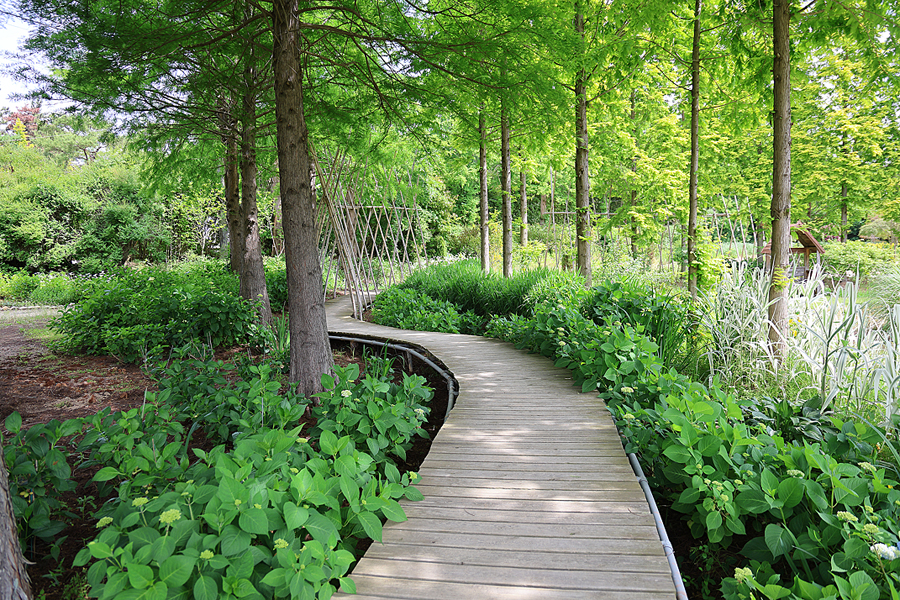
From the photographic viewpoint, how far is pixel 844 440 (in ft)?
8.02

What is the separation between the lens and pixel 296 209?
378 cm

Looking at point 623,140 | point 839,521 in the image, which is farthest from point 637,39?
point 839,521

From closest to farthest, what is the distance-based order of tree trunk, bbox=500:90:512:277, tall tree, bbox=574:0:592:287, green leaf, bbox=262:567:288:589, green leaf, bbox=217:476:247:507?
green leaf, bbox=262:567:288:589 < green leaf, bbox=217:476:247:507 < tall tree, bbox=574:0:592:287 < tree trunk, bbox=500:90:512:277

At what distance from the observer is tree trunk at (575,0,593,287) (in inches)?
269

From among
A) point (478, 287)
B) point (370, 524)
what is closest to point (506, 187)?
point (478, 287)

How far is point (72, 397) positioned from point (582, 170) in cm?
691

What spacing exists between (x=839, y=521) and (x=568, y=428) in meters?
1.71

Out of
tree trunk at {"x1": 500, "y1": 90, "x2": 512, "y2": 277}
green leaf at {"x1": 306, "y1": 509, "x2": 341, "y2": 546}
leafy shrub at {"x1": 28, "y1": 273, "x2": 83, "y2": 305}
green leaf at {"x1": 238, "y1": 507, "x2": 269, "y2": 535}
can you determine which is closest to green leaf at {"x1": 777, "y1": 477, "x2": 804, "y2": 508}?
green leaf at {"x1": 306, "y1": 509, "x2": 341, "y2": 546}

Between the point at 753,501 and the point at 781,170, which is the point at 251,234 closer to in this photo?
the point at 781,170

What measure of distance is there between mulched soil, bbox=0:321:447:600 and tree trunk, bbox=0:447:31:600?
0.32 meters

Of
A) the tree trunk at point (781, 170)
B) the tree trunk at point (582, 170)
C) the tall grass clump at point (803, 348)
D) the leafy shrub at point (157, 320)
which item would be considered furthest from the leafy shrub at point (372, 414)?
the tree trunk at point (582, 170)

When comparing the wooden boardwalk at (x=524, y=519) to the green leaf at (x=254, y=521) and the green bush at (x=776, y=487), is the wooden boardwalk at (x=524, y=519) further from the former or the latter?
the green leaf at (x=254, y=521)

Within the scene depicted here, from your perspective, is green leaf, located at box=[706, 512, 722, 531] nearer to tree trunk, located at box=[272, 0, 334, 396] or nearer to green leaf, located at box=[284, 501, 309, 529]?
green leaf, located at box=[284, 501, 309, 529]

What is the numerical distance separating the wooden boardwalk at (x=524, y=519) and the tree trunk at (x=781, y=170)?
5.83 ft
